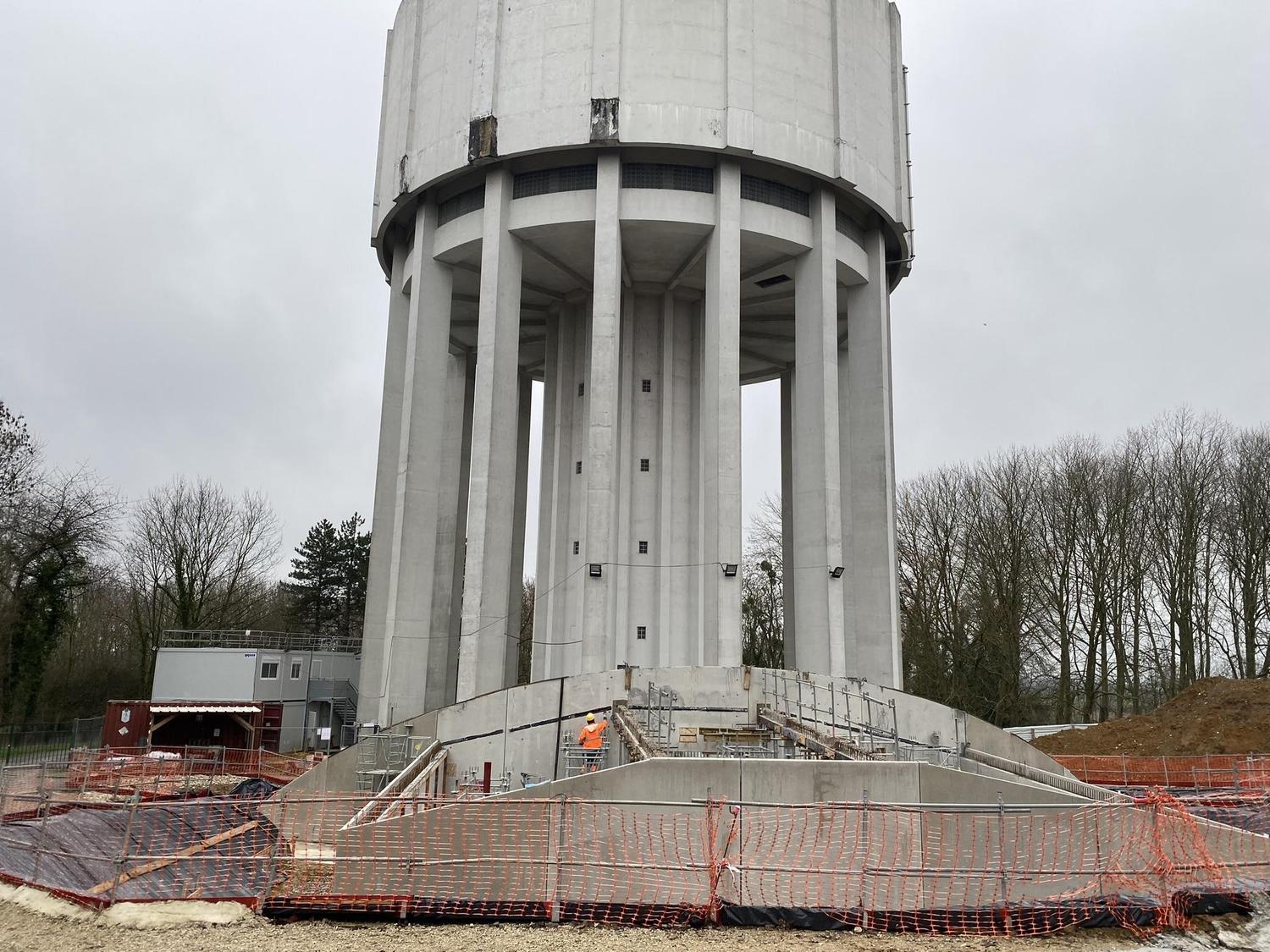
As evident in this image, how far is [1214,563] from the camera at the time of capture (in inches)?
1684

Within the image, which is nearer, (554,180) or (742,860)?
(742,860)

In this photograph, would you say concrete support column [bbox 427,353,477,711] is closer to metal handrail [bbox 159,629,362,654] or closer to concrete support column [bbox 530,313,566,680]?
concrete support column [bbox 530,313,566,680]

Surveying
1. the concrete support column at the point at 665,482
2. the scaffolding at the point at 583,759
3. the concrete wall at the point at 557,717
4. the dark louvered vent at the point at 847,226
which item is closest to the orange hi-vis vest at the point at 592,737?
the scaffolding at the point at 583,759

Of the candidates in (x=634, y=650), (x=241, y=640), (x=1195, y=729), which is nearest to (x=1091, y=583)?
(x=1195, y=729)

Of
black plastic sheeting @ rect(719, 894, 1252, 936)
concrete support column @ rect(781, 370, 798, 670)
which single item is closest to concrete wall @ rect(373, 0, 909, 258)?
concrete support column @ rect(781, 370, 798, 670)

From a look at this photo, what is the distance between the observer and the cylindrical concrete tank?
25.0m

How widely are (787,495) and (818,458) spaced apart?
30.4 feet

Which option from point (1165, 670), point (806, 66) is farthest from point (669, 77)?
point (1165, 670)

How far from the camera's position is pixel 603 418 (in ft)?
80.7

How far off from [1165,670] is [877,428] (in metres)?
25.1

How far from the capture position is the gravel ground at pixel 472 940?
31.2 feet

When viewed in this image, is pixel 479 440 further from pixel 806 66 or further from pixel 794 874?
pixel 794 874

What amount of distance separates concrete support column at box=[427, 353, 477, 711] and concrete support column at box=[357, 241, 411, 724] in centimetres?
148

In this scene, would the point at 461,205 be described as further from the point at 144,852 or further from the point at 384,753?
the point at 144,852
